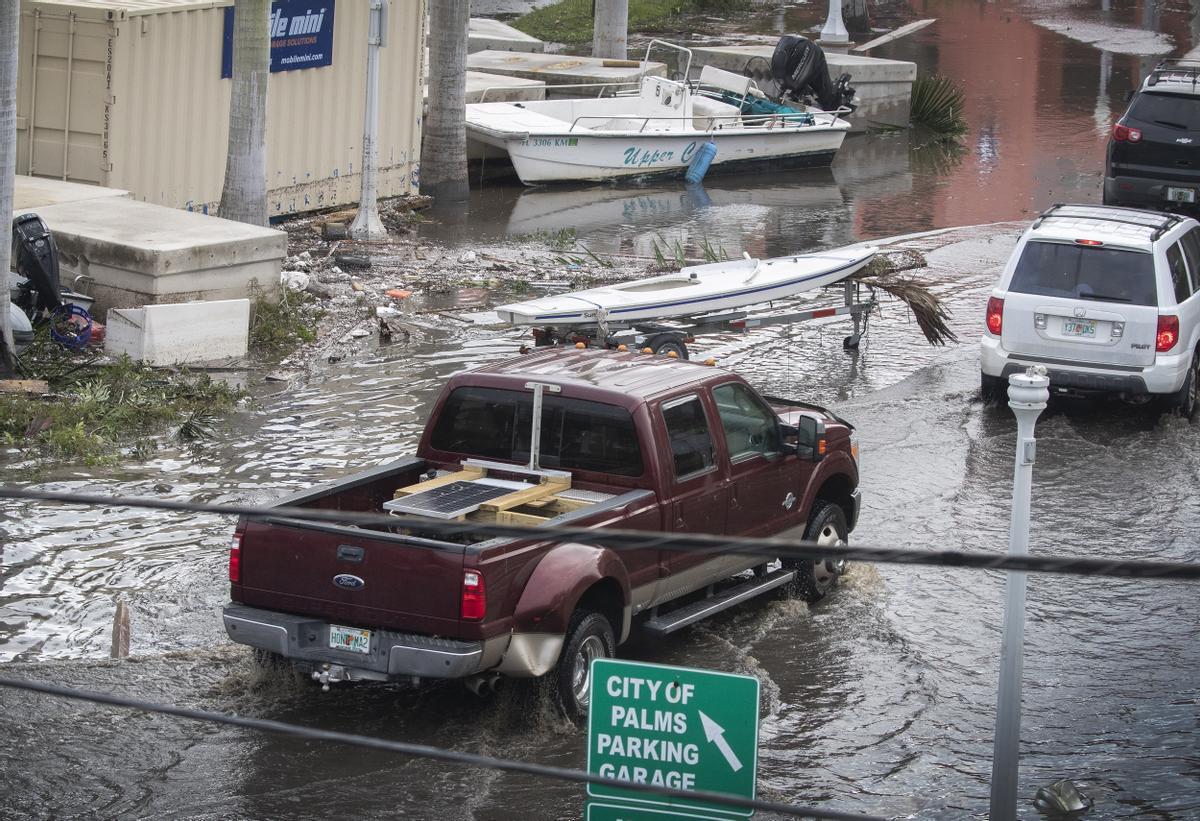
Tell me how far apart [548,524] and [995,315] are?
7.67m

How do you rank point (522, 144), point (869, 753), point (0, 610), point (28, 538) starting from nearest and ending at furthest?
point (869, 753) < point (0, 610) < point (28, 538) < point (522, 144)

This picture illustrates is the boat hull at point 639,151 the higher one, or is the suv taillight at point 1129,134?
the suv taillight at point 1129,134

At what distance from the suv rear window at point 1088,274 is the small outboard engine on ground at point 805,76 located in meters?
16.2

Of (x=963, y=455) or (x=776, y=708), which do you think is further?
(x=963, y=455)

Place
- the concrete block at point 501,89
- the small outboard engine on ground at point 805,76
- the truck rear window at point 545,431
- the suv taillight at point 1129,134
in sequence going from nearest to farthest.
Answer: the truck rear window at point 545,431, the suv taillight at point 1129,134, the concrete block at point 501,89, the small outboard engine on ground at point 805,76

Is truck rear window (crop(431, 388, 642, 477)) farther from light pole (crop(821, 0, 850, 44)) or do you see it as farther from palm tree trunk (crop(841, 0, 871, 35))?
palm tree trunk (crop(841, 0, 871, 35))

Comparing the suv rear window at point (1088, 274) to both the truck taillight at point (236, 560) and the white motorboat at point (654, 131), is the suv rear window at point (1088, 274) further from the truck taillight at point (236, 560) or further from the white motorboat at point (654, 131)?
the white motorboat at point (654, 131)

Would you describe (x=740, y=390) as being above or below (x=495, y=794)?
above

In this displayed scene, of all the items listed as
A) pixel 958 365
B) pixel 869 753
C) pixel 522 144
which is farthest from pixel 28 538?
pixel 522 144

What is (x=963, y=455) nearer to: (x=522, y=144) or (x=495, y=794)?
(x=495, y=794)

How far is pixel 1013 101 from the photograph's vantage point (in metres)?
36.8

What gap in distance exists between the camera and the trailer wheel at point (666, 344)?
14273mm

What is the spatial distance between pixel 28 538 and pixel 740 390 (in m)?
4.83

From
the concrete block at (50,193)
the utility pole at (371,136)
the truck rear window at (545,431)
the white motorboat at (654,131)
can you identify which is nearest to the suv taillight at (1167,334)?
the truck rear window at (545,431)
